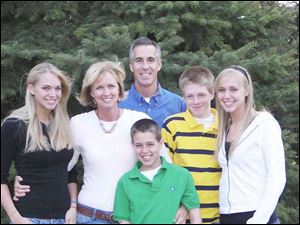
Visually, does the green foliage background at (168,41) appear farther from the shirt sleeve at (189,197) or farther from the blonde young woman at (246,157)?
the shirt sleeve at (189,197)

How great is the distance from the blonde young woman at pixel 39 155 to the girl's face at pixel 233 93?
1159mm

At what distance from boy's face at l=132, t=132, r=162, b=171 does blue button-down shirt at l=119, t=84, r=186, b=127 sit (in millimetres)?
901

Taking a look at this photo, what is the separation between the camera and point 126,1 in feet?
21.1

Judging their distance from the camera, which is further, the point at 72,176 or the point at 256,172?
the point at 72,176

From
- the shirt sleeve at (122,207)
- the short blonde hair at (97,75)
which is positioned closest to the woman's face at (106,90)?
the short blonde hair at (97,75)

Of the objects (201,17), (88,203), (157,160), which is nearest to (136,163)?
(157,160)

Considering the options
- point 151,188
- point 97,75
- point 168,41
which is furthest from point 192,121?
point 168,41

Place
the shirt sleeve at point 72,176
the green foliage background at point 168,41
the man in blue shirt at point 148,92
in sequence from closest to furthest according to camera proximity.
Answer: the shirt sleeve at point 72,176 → the man in blue shirt at point 148,92 → the green foliage background at point 168,41

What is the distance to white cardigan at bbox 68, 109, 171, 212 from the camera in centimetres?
354

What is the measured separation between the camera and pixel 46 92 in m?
3.62

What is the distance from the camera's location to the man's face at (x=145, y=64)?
4.37 meters

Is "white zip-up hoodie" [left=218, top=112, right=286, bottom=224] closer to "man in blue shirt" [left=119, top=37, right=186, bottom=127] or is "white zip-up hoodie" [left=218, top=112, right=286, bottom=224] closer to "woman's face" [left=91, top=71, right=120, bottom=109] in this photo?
"woman's face" [left=91, top=71, right=120, bottom=109]

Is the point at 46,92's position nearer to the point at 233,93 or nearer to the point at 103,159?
the point at 103,159

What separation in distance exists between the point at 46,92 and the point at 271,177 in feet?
5.55
